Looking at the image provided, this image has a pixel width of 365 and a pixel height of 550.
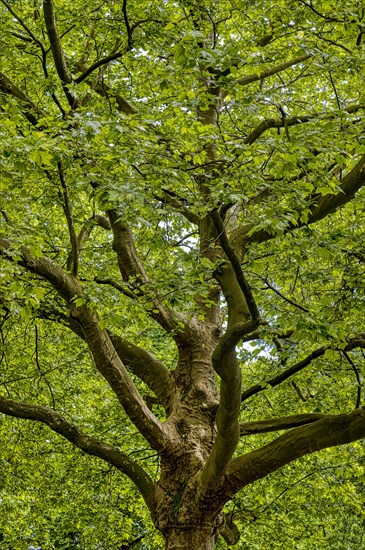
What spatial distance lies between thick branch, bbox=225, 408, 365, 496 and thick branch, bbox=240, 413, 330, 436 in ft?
2.50

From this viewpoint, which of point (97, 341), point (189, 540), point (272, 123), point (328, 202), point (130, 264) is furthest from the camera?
point (130, 264)

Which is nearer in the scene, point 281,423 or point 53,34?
point 53,34

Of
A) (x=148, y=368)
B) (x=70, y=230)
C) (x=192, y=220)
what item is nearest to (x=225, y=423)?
(x=148, y=368)

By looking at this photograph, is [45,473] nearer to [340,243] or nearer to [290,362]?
[290,362]

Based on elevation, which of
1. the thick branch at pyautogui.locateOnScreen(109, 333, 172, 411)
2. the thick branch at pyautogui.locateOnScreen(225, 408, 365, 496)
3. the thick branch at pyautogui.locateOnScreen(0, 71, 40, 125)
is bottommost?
the thick branch at pyautogui.locateOnScreen(225, 408, 365, 496)

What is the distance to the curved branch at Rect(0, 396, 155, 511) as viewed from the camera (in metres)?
7.28

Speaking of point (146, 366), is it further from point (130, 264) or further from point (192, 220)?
point (192, 220)

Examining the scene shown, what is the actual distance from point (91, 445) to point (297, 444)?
2440mm

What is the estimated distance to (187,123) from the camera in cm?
659

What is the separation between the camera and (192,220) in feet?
30.3

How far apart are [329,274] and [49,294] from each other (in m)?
3.97

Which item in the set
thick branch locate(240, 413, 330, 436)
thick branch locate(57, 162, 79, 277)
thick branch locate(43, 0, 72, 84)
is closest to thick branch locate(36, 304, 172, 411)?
thick branch locate(240, 413, 330, 436)

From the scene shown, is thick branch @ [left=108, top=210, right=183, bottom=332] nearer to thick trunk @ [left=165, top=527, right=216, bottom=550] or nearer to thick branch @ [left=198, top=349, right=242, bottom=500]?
thick branch @ [left=198, top=349, right=242, bottom=500]

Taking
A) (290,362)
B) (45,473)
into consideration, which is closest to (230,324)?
(290,362)
